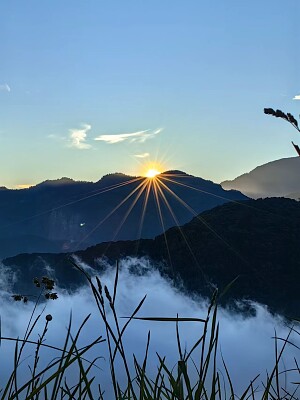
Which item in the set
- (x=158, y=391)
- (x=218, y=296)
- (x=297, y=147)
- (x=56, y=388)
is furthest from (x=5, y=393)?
(x=297, y=147)

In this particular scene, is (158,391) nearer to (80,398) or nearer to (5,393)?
(80,398)

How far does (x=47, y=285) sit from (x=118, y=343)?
1657mm

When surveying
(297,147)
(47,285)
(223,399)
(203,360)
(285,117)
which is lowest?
(223,399)

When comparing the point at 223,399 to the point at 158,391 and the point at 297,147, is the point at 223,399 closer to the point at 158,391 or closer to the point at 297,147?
the point at 158,391

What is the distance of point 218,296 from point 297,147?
2.82 ft

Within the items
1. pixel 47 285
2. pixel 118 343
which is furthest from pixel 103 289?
pixel 47 285

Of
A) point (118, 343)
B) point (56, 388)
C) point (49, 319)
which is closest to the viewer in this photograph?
→ point (118, 343)

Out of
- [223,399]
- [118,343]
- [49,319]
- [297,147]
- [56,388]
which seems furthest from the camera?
[223,399]

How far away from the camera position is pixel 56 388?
2.89 meters

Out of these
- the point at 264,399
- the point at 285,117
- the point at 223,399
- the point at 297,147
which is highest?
the point at 285,117

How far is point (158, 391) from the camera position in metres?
3.00

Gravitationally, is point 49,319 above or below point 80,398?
above

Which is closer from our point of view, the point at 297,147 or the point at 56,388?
the point at 297,147

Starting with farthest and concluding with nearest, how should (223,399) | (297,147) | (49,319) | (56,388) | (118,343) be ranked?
(223,399) → (49,319) → (56,388) → (297,147) → (118,343)
